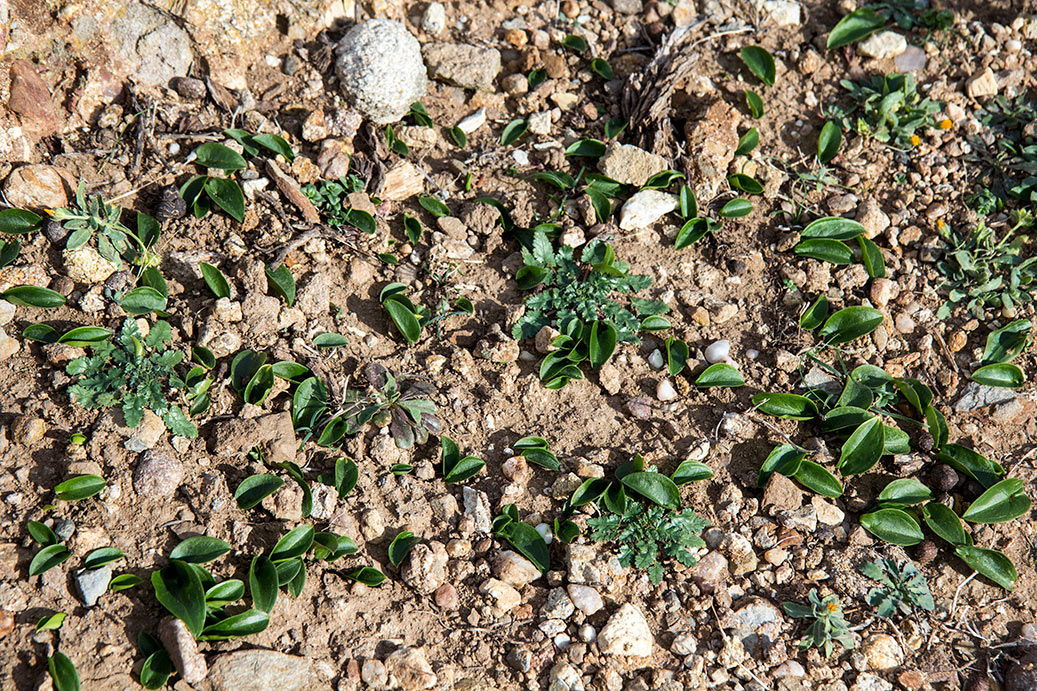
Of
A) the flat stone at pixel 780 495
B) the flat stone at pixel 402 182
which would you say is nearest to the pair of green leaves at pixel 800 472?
the flat stone at pixel 780 495

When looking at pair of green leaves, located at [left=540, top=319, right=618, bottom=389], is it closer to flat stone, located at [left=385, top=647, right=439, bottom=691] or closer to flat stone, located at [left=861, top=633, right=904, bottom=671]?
flat stone, located at [left=385, top=647, right=439, bottom=691]

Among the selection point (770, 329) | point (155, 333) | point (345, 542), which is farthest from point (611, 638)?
point (155, 333)

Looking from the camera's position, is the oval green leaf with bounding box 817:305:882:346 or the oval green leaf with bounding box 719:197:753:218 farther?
the oval green leaf with bounding box 719:197:753:218

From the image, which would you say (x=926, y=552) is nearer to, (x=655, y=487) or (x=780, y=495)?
(x=780, y=495)

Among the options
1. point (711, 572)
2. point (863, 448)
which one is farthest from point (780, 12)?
point (711, 572)

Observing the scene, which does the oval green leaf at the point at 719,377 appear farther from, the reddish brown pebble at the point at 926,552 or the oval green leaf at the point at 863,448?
the reddish brown pebble at the point at 926,552

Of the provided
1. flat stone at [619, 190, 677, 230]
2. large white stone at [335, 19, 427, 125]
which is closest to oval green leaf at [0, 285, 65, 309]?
large white stone at [335, 19, 427, 125]
